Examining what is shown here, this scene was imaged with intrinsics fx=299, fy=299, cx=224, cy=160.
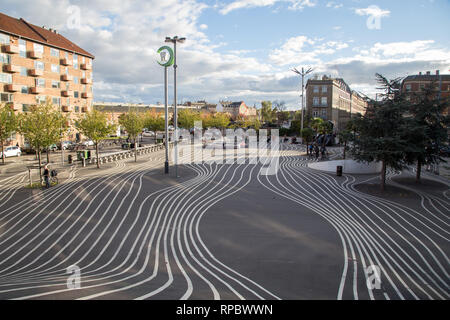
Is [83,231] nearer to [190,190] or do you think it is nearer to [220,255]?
[220,255]

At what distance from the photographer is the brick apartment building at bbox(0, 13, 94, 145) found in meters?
39.9

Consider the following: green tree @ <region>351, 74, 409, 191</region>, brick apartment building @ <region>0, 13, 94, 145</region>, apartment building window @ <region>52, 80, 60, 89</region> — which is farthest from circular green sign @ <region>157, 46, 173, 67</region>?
apartment building window @ <region>52, 80, 60, 89</region>

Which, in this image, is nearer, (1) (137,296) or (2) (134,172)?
(1) (137,296)

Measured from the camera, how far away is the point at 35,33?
45719 millimetres

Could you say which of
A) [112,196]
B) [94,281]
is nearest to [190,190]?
[112,196]

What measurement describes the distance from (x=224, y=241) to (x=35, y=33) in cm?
5124

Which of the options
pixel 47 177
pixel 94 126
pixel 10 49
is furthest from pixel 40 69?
pixel 47 177

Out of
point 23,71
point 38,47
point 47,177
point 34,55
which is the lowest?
point 47,177

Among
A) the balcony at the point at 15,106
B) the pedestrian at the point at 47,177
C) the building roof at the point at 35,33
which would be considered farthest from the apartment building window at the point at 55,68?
the pedestrian at the point at 47,177

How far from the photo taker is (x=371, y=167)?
73.2 feet

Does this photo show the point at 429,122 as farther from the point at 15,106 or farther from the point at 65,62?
the point at 65,62
